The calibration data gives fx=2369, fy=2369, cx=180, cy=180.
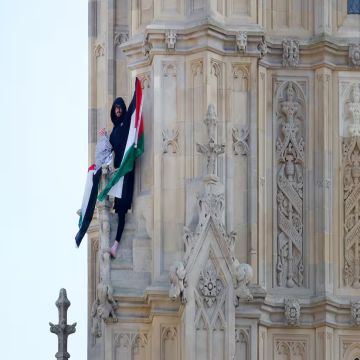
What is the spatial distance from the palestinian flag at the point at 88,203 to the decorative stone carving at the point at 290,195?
3011 mm

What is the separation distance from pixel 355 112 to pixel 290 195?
180cm

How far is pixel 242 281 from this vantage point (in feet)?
119

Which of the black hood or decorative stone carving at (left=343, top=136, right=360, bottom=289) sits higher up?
the black hood

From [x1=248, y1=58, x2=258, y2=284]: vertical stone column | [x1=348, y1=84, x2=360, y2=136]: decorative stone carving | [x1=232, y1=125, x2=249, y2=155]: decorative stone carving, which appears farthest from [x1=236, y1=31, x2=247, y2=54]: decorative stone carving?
[x1=348, y1=84, x2=360, y2=136]: decorative stone carving

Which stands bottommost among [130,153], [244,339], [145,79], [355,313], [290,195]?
[244,339]

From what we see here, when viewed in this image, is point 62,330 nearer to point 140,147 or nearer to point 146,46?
point 140,147

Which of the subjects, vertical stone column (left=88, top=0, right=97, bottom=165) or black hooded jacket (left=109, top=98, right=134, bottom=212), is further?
vertical stone column (left=88, top=0, right=97, bottom=165)

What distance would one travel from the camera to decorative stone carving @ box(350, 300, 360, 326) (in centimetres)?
3784

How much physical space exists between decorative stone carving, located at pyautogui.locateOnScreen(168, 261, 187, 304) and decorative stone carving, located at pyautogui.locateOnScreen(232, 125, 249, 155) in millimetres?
2607

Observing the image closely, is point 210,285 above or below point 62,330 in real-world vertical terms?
above

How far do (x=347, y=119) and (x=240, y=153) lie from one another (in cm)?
217

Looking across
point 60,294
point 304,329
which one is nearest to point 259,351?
point 304,329

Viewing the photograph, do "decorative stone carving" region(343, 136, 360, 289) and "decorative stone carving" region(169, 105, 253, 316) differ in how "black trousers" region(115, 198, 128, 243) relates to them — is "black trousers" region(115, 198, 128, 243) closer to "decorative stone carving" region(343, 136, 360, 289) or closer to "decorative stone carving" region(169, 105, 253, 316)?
"decorative stone carving" region(169, 105, 253, 316)

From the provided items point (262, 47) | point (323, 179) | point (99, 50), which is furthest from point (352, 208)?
point (99, 50)
